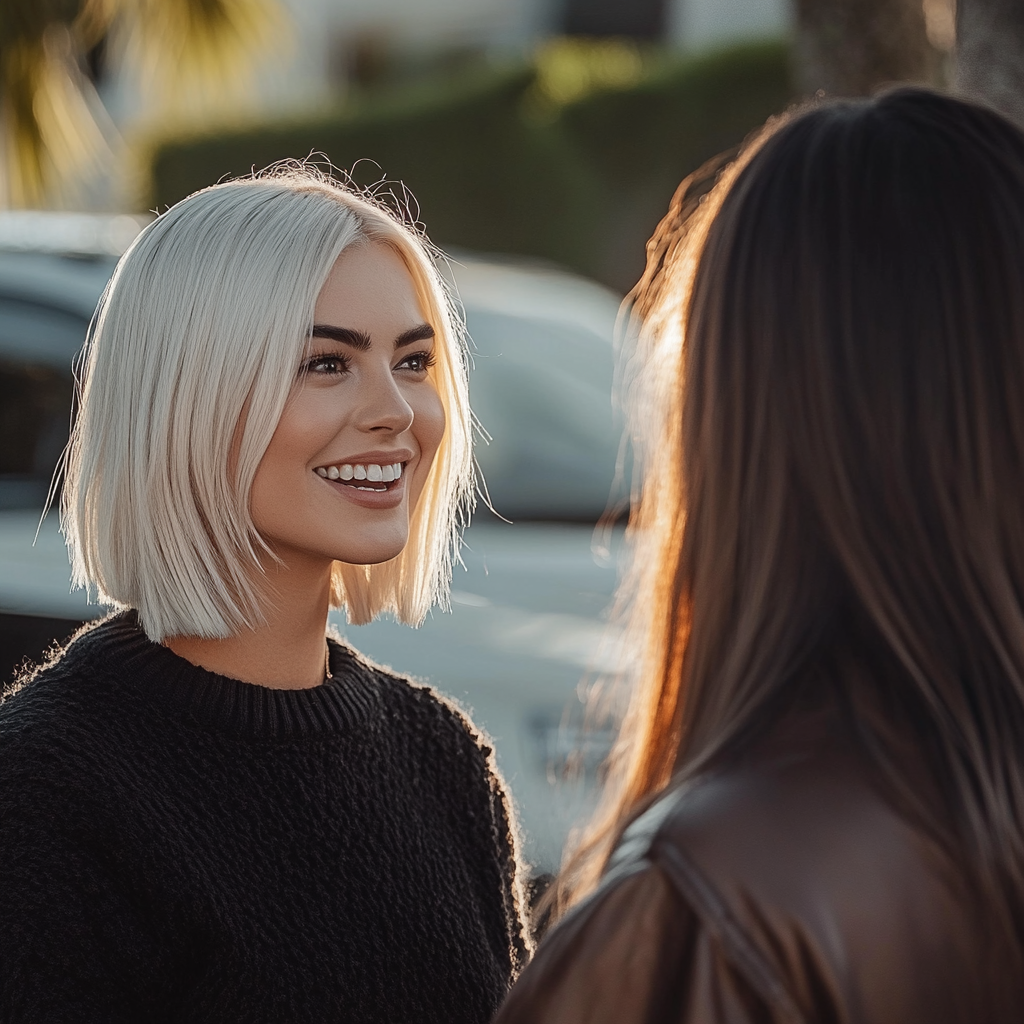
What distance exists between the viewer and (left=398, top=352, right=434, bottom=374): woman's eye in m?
2.06

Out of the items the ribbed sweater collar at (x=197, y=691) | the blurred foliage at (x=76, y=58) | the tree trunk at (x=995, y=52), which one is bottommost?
the ribbed sweater collar at (x=197, y=691)

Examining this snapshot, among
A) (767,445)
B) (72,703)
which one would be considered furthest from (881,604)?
(72,703)

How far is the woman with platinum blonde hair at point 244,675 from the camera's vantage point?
5.61ft

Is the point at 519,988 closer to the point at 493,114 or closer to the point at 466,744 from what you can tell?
the point at 466,744

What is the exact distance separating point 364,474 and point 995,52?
4.32 ft

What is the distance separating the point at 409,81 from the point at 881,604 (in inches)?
777

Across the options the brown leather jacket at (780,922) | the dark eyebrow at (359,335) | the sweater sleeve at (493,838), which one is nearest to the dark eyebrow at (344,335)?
the dark eyebrow at (359,335)

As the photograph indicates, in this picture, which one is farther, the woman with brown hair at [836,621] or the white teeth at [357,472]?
the white teeth at [357,472]

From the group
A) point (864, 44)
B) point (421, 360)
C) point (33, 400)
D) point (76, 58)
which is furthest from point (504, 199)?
point (421, 360)

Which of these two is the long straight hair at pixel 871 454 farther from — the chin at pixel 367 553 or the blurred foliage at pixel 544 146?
the blurred foliage at pixel 544 146

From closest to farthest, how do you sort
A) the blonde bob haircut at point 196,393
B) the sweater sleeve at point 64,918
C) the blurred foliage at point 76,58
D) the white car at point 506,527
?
1. the sweater sleeve at point 64,918
2. the blonde bob haircut at point 196,393
3. the white car at point 506,527
4. the blurred foliage at point 76,58

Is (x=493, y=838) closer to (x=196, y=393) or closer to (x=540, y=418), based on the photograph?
(x=196, y=393)

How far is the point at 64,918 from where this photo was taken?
1.63m

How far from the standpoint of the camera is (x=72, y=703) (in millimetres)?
1799
